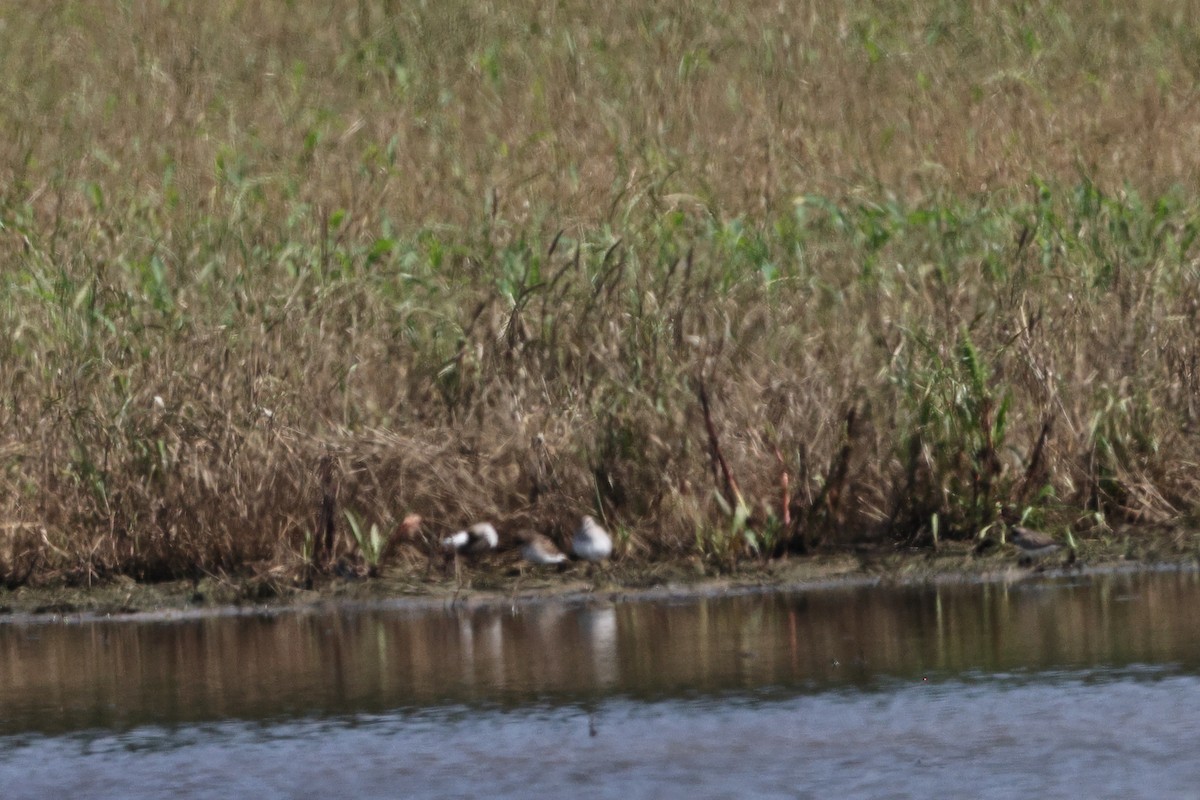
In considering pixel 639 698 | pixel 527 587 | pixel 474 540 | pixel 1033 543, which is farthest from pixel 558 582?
pixel 639 698

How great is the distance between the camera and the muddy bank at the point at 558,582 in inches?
302

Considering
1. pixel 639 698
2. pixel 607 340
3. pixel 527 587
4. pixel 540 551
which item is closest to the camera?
pixel 639 698

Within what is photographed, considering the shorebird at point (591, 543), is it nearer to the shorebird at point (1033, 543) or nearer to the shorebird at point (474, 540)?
the shorebird at point (474, 540)

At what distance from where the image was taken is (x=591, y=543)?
7.89m

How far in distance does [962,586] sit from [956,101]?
8.42 metres

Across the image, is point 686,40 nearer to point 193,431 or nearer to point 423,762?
point 193,431

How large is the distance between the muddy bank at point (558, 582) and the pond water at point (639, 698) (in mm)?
145

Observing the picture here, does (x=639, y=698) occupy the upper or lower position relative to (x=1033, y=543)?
lower

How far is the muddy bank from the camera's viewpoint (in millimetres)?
7676

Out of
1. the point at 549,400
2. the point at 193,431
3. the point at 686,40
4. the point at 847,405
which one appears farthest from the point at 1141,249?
the point at 686,40

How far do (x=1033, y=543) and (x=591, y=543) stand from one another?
1631mm

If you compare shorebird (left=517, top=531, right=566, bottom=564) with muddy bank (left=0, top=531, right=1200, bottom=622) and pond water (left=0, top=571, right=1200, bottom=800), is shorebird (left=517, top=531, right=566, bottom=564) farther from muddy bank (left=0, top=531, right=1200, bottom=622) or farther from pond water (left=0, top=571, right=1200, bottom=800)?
pond water (left=0, top=571, right=1200, bottom=800)

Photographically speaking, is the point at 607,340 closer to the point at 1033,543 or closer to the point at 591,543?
the point at 591,543

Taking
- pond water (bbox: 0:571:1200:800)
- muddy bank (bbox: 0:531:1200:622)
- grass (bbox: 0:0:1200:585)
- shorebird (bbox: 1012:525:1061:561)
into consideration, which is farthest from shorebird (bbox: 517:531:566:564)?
shorebird (bbox: 1012:525:1061:561)
